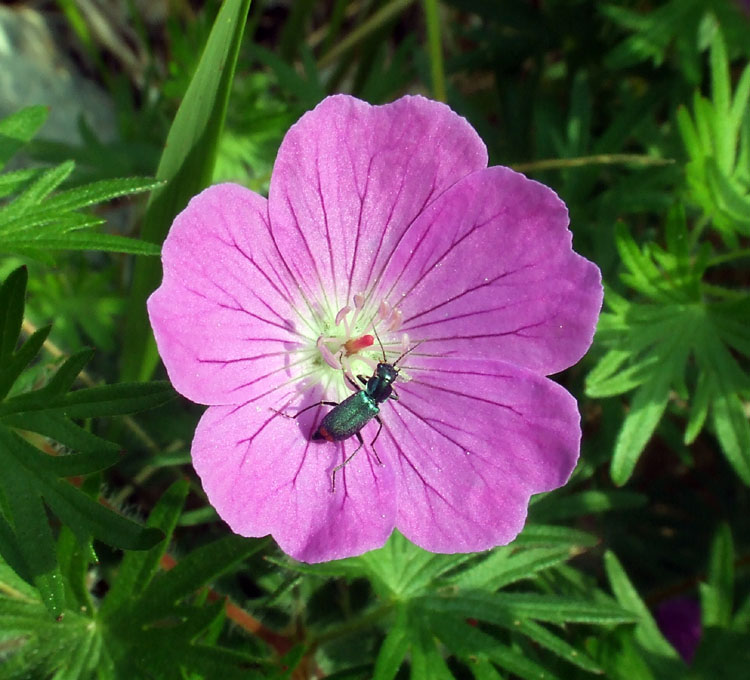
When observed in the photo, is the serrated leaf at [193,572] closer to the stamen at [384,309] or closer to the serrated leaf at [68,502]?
the serrated leaf at [68,502]

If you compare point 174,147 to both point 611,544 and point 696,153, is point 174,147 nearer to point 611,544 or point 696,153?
point 696,153

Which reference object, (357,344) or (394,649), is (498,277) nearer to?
(357,344)

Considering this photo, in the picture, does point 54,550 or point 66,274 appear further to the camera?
A: point 66,274

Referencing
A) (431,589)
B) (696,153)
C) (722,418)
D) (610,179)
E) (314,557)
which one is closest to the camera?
(314,557)

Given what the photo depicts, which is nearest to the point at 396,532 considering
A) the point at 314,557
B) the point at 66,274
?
the point at 314,557

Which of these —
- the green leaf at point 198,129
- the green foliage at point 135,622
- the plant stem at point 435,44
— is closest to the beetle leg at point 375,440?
the green foliage at point 135,622

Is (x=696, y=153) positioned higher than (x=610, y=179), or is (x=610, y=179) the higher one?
(x=696, y=153)
